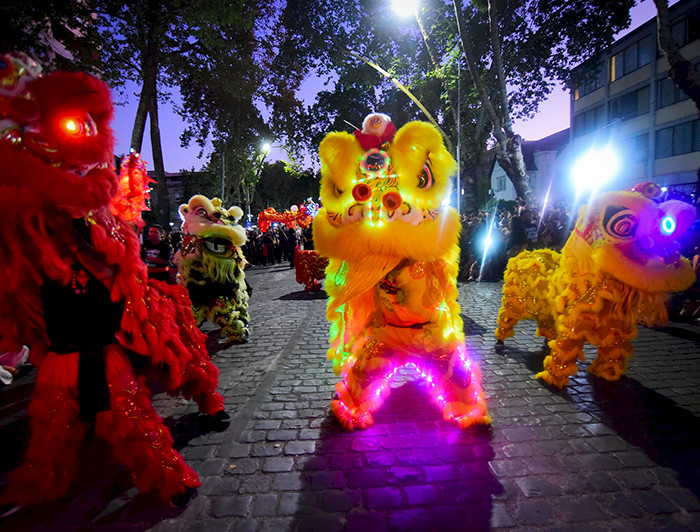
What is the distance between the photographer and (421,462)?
2572 mm

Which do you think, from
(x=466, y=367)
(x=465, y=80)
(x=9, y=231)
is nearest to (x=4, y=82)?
(x=9, y=231)

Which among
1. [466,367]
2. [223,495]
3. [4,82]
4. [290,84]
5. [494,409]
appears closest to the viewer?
[4,82]

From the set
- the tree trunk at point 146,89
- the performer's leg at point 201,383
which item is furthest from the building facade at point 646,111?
the performer's leg at point 201,383

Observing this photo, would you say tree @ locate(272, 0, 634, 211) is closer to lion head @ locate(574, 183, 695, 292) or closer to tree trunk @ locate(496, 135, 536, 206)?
tree trunk @ locate(496, 135, 536, 206)

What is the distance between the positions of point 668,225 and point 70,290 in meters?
4.34

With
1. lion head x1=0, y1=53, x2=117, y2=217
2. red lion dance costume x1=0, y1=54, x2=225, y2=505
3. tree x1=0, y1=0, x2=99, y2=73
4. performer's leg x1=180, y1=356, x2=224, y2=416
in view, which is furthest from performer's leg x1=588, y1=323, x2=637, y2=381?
tree x1=0, y1=0, x2=99, y2=73

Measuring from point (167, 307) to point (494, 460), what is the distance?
2443 millimetres

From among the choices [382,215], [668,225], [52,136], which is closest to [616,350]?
[668,225]

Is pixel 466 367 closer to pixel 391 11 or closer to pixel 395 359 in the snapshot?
pixel 395 359

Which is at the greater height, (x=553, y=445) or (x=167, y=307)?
(x=167, y=307)

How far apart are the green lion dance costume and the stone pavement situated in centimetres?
152

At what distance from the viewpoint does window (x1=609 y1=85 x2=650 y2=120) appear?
22766mm

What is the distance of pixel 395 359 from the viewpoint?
2.91m

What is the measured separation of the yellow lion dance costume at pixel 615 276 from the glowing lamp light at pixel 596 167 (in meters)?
26.1
